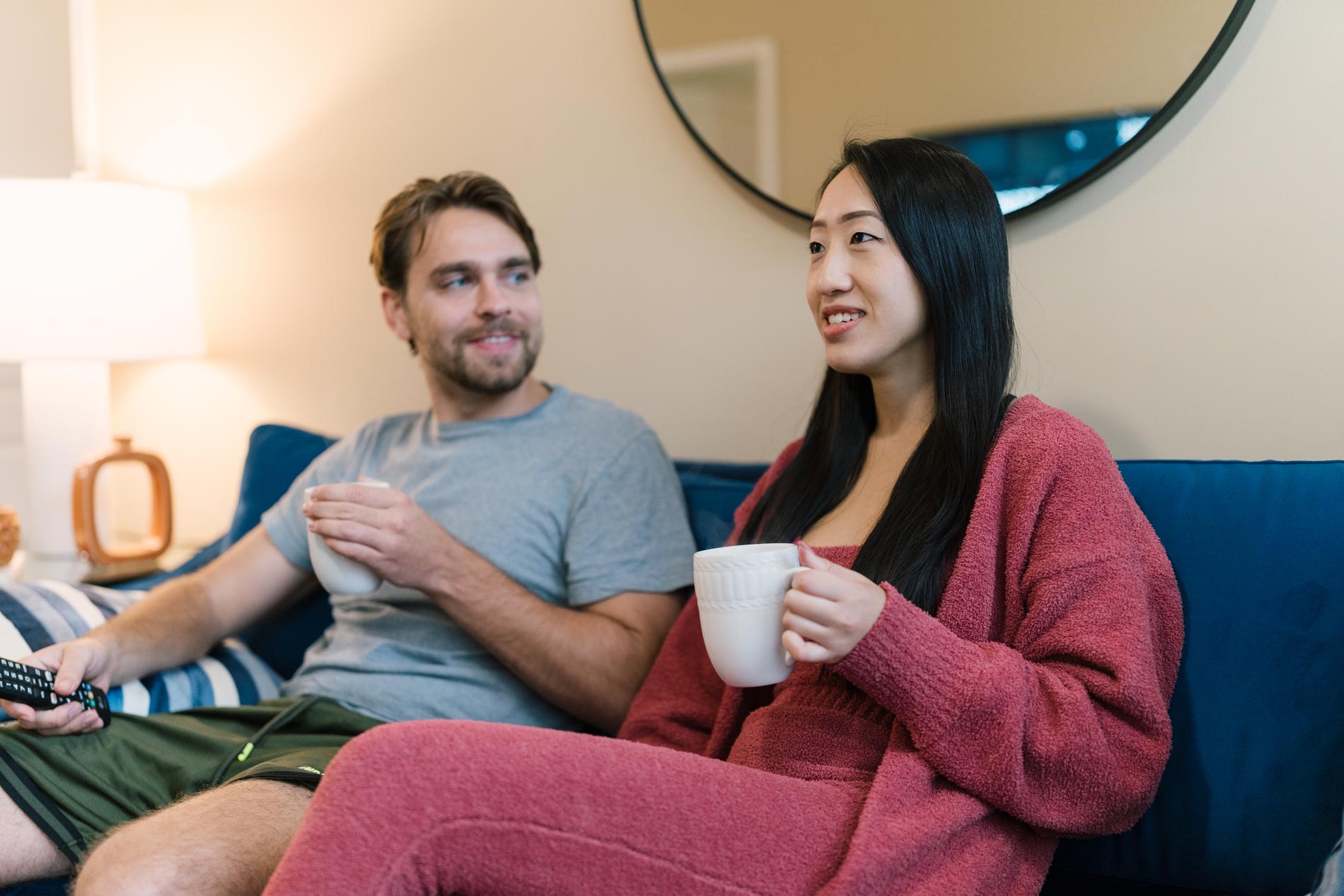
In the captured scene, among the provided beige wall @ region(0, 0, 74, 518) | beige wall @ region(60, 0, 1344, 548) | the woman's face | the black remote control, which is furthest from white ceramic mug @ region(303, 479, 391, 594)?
beige wall @ region(0, 0, 74, 518)

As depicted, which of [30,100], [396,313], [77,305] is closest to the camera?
[396,313]

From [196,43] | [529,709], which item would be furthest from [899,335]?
[196,43]

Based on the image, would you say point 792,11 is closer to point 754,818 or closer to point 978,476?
point 978,476

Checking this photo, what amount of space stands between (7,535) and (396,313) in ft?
2.89

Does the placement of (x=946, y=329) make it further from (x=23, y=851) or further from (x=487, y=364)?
(x=23, y=851)

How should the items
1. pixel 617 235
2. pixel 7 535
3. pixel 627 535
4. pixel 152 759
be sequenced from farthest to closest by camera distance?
pixel 7 535 → pixel 617 235 → pixel 627 535 → pixel 152 759

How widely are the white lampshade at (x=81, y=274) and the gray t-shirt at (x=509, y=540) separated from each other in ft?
2.52

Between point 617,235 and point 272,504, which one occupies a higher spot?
point 617,235

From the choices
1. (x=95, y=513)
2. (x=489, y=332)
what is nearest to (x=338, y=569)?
(x=489, y=332)

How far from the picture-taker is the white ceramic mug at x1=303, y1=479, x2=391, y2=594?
4.35ft

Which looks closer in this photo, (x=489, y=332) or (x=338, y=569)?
(x=338, y=569)

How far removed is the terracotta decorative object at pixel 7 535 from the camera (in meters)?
2.02

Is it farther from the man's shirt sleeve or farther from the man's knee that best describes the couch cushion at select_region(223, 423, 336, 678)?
the man's knee

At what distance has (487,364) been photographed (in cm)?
164
